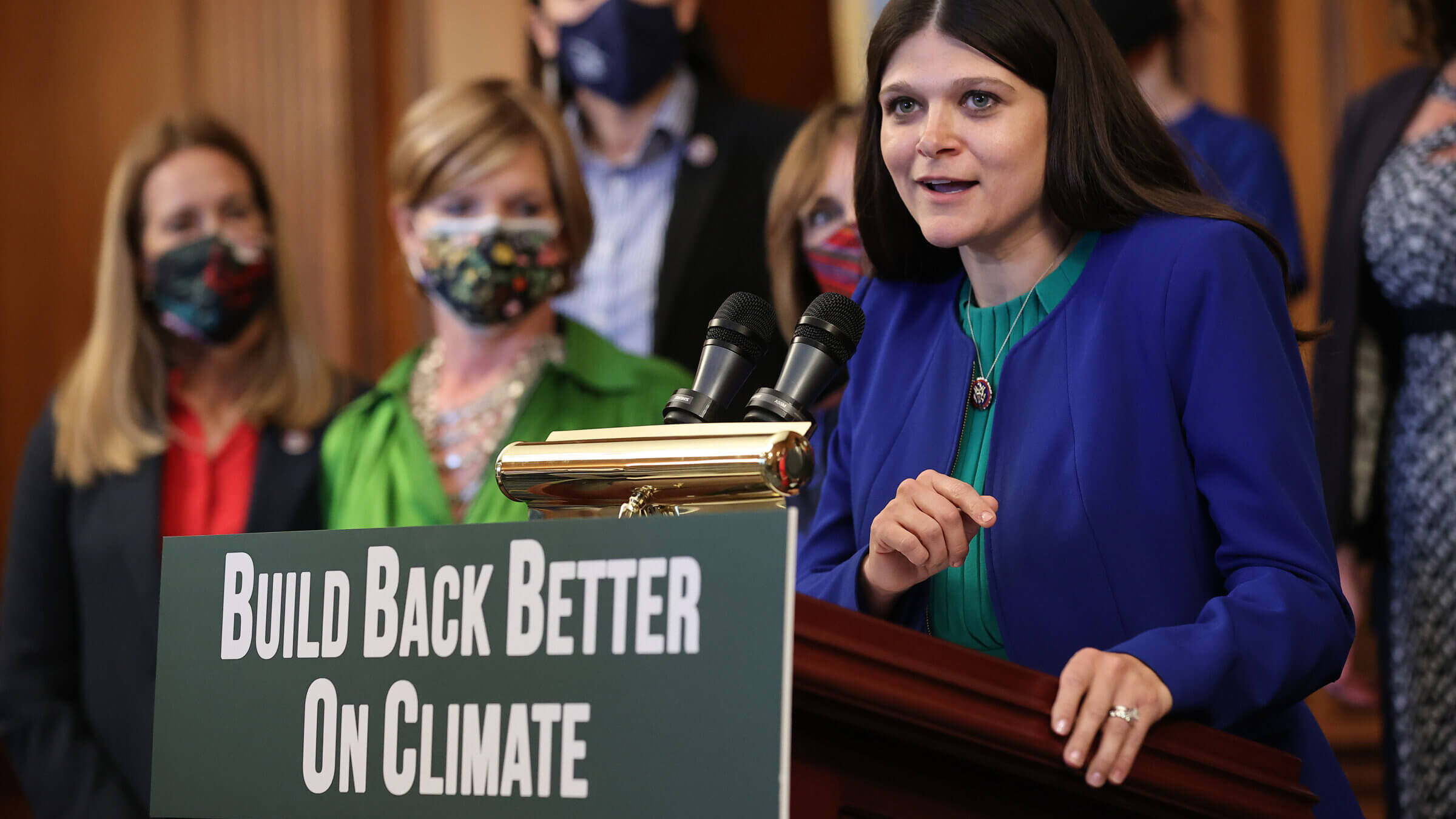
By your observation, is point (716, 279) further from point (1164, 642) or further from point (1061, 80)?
point (1164, 642)

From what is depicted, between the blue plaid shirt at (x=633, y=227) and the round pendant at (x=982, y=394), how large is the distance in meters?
1.94

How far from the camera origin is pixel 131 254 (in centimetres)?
334

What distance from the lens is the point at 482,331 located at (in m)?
2.97

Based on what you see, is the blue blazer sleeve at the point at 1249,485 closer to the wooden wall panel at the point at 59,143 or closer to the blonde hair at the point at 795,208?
Answer: the blonde hair at the point at 795,208

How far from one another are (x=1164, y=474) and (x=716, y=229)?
2.09m

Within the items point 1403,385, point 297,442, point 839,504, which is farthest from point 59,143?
point 1403,385

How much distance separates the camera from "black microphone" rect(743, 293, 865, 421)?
127 cm

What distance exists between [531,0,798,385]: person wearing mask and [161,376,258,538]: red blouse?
86 cm

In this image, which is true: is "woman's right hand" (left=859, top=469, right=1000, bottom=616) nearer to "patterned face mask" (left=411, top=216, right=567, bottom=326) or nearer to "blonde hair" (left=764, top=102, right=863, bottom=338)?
"blonde hair" (left=764, top=102, right=863, bottom=338)

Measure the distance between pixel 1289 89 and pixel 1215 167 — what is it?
0.93 metres

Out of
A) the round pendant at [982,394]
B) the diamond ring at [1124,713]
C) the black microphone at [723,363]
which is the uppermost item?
the black microphone at [723,363]

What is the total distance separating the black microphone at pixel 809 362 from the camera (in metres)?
1.27

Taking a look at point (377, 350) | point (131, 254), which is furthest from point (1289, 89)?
point (131, 254)

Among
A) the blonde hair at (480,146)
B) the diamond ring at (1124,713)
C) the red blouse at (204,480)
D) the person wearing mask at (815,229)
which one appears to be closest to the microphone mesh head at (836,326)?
the diamond ring at (1124,713)
